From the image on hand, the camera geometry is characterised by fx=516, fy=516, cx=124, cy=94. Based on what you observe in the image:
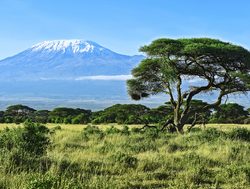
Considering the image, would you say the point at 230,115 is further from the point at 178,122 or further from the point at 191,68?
the point at 178,122

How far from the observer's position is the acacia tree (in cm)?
2477

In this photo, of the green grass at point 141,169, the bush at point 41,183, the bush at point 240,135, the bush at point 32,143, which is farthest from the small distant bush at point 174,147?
the bush at point 41,183

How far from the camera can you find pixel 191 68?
87.1ft

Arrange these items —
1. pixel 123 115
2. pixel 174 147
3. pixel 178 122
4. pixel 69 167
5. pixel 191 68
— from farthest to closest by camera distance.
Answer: pixel 123 115, pixel 191 68, pixel 178 122, pixel 174 147, pixel 69 167

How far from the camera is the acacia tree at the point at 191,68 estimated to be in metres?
24.8

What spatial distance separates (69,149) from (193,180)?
5.41 m

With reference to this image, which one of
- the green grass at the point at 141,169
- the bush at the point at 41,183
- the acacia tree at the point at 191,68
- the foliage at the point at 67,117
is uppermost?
the acacia tree at the point at 191,68

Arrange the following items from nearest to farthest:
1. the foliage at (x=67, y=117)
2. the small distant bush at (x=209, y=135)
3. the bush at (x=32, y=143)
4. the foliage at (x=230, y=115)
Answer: the bush at (x=32, y=143), the small distant bush at (x=209, y=135), the foliage at (x=67, y=117), the foliage at (x=230, y=115)

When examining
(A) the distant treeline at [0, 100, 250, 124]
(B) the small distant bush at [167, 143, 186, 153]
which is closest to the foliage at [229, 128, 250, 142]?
(B) the small distant bush at [167, 143, 186, 153]

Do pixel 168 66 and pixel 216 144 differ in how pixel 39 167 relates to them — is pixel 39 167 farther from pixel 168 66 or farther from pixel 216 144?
pixel 168 66

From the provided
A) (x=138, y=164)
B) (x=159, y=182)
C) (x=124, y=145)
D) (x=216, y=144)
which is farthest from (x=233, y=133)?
(x=159, y=182)

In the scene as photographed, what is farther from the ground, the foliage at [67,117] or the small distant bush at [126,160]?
the foliage at [67,117]

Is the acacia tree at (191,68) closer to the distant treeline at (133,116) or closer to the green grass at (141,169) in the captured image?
the green grass at (141,169)

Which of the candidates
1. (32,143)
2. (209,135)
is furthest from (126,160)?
(209,135)
